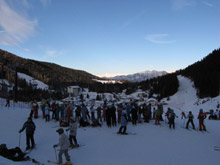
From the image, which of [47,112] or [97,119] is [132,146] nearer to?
[97,119]

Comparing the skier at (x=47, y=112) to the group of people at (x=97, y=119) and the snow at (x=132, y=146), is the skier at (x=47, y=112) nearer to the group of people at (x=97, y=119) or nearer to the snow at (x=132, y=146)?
the group of people at (x=97, y=119)

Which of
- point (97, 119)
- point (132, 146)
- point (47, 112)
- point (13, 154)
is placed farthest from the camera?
point (47, 112)

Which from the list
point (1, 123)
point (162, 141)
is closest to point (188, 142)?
point (162, 141)

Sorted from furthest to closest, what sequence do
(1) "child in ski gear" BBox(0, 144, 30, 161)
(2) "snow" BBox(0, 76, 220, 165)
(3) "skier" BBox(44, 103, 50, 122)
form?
1. (3) "skier" BBox(44, 103, 50, 122)
2. (2) "snow" BBox(0, 76, 220, 165)
3. (1) "child in ski gear" BBox(0, 144, 30, 161)

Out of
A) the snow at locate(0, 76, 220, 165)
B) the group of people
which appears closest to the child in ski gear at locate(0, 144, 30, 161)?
the group of people

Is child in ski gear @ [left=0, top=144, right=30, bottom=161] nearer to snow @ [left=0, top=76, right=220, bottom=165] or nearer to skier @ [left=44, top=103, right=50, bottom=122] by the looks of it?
snow @ [left=0, top=76, right=220, bottom=165]

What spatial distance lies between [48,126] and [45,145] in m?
4.53

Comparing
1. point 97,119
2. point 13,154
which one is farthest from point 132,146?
point 97,119

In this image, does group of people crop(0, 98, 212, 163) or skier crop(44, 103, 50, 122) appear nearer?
group of people crop(0, 98, 212, 163)

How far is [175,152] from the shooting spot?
794cm

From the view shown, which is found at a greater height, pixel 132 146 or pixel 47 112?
pixel 47 112

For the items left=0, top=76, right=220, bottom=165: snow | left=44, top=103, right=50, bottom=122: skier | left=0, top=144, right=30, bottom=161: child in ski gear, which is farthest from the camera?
left=44, top=103, right=50, bottom=122: skier

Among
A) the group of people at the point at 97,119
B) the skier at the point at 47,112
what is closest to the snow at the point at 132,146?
the group of people at the point at 97,119

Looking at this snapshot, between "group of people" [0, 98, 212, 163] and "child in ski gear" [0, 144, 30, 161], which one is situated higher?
"group of people" [0, 98, 212, 163]
